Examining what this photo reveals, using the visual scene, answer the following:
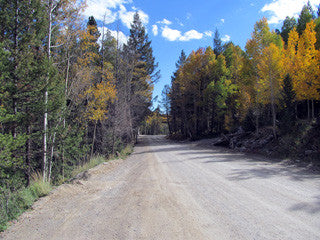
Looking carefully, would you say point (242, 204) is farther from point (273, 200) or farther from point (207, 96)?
point (207, 96)

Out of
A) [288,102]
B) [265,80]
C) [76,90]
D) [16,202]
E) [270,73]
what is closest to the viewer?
[16,202]

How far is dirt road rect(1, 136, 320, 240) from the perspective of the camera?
3.38 metres

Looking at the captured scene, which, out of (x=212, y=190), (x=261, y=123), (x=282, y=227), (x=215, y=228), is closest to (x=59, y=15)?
(x=212, y=190)

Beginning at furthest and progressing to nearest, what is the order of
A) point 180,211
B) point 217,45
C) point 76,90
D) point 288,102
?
point 217,45 → point 288,102 → point 76,90 → point 180,211

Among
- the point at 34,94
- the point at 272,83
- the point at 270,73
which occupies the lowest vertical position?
the point at 34,94

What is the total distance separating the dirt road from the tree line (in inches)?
448

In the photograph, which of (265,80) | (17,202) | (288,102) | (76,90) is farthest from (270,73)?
(17,202)

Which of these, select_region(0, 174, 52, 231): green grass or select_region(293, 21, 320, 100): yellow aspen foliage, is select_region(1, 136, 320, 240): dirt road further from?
select_region(293, 21, 320, 100): yellow aspen foliage

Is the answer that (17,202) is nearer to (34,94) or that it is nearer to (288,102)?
(34,94)

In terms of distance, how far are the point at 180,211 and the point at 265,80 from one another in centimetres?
1615

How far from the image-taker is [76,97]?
37.8ft

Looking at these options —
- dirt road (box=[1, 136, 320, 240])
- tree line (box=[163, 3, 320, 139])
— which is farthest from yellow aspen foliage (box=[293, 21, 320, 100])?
dirt road (box=[1, 136, 320, 240])

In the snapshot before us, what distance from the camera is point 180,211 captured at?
4.23 m

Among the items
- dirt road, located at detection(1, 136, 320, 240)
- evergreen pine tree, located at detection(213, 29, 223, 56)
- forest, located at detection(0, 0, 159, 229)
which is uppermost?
evergreen pine tree, located at detection(213, 29, 223, 56)
